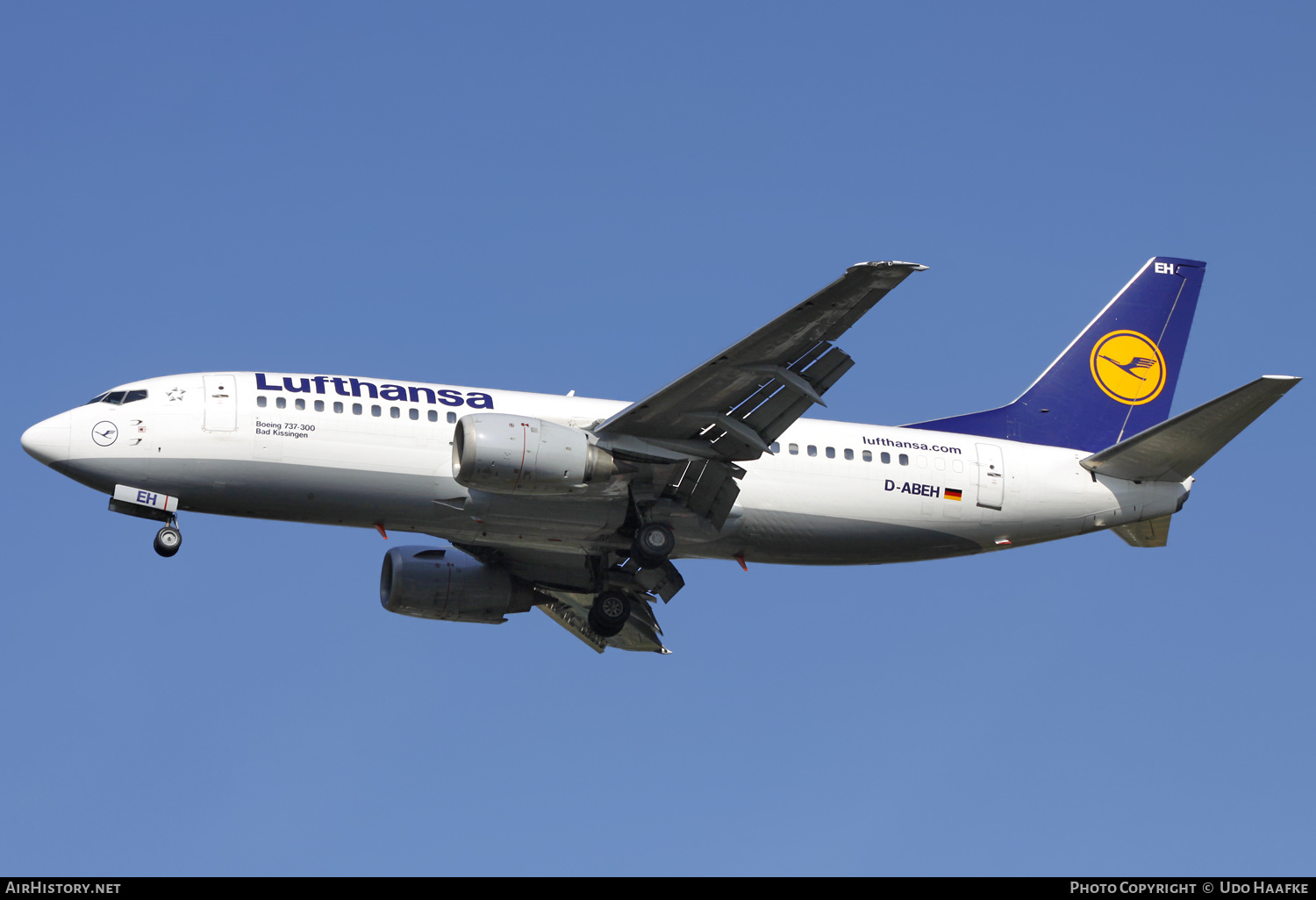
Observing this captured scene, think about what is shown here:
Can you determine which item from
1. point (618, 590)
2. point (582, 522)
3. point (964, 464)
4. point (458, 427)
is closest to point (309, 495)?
point (458, 427)

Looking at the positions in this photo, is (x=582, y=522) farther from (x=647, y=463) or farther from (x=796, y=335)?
(x=796, y=335)

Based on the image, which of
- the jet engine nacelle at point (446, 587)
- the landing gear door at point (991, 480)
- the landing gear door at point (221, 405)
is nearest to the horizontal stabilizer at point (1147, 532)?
the landing gear door at point (991, 480)

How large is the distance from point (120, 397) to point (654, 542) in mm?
11107

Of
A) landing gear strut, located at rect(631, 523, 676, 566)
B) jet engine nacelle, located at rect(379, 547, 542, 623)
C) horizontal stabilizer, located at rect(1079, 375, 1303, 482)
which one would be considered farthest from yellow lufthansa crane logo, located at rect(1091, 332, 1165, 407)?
jet engine nacelle, located at rect(379, 547, 542, 623)

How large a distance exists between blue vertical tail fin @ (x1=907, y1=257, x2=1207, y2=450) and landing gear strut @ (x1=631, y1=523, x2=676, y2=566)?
7.58 meters

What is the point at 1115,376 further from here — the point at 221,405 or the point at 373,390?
the point at 221,405

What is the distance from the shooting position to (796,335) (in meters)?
27.5

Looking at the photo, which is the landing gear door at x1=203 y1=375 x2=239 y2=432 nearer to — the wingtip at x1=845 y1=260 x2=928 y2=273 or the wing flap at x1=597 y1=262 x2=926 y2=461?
the wing flap at x1=597 y1=262 x2=926 y2=461

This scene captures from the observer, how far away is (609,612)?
108ft

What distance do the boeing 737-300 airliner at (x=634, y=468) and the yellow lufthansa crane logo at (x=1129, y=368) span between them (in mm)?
540

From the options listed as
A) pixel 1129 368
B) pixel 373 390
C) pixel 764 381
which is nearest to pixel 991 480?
pixel 1129 368

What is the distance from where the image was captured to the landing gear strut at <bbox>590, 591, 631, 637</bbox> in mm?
33094

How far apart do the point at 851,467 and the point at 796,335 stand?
5958mm
